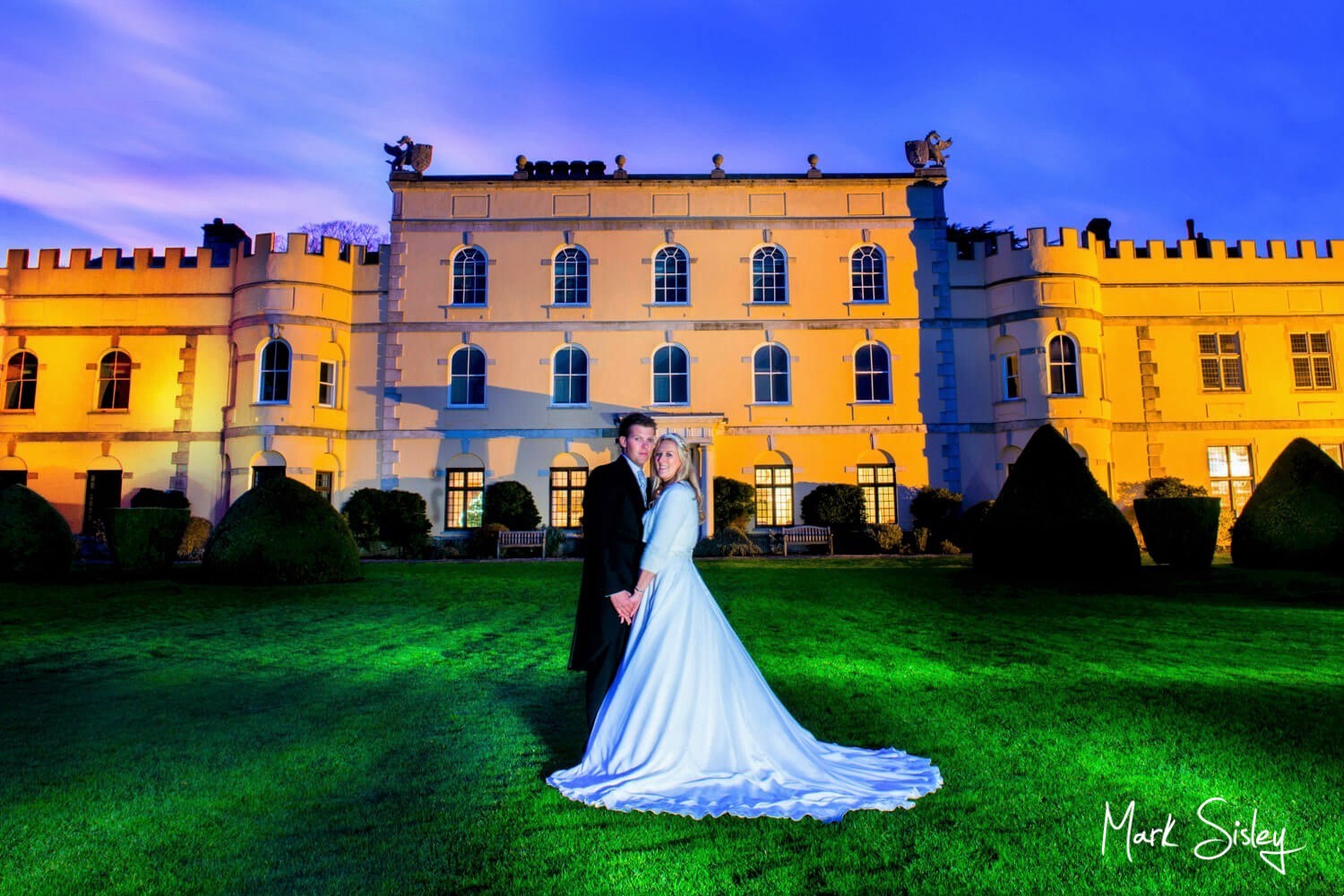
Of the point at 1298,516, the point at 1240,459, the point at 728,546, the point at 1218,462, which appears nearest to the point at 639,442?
the point at 1298,516

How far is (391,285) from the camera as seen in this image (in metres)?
25.3

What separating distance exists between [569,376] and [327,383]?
23.6 feet

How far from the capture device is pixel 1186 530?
15.7m

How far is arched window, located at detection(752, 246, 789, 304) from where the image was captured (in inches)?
1010

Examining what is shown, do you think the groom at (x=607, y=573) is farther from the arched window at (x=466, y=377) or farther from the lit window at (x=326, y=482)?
the lit window at (x=326, y=482)

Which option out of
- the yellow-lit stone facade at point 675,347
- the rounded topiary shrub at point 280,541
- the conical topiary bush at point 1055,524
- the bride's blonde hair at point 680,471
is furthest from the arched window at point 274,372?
the bride's blonde hair at point 680,471

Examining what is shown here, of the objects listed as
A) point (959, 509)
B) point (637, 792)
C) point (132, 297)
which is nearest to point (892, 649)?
point (637, 792)

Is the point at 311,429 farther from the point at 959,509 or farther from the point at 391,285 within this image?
the point at 959,509

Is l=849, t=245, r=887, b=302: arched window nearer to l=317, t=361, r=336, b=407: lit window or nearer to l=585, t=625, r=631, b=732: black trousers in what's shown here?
l=317, t=361, r=336, b=407: lit window

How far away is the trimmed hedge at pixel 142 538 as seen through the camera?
15445mm

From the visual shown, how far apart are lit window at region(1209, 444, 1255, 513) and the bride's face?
26256mm

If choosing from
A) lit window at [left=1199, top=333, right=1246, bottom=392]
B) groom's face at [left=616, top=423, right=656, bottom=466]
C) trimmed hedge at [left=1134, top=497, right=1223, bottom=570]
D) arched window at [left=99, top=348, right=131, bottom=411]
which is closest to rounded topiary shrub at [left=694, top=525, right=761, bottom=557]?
trimmed hedge at [left=1134, top=497, right=1223, bottom=570]

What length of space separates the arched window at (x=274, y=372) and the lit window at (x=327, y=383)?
0.89 meters

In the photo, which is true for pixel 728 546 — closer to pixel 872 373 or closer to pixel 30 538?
pixel 872 373
